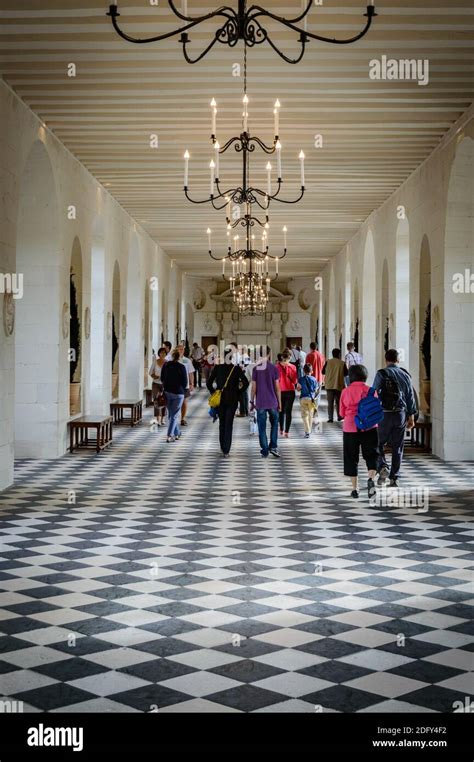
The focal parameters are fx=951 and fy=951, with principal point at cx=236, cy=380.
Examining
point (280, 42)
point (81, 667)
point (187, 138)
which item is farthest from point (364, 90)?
point (81, 667)

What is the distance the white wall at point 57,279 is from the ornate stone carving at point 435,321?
5.73m

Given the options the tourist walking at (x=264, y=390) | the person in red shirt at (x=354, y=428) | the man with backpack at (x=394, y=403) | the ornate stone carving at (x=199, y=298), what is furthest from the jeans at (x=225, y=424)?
the ornate stone carving at (x=199, y=298)

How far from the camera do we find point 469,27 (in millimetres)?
9070

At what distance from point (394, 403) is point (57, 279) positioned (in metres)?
6.04

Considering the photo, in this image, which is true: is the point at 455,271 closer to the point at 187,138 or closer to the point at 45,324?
the point at 187,138

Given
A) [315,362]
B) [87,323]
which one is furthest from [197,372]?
[87,323]

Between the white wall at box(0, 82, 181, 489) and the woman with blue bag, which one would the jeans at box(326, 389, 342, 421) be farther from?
the woman with blue bag

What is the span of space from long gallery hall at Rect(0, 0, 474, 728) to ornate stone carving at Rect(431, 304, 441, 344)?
0.09m

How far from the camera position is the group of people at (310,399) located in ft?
33.5


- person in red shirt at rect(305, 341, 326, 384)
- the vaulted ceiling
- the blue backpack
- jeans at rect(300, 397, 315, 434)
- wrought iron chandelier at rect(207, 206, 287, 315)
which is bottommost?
jeans at rect(300, 397, 315, 434)

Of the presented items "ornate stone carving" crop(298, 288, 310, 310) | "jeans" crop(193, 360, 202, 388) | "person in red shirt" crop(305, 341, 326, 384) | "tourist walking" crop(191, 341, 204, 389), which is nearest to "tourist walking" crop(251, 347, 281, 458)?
"person in red shirt" crop(305, 341, 326, 384)

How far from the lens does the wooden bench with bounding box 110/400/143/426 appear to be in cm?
1935

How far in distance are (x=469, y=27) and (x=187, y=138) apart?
5.42 meters

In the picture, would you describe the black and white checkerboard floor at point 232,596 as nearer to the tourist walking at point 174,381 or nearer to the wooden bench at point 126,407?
the tourist walking at point 174,381
